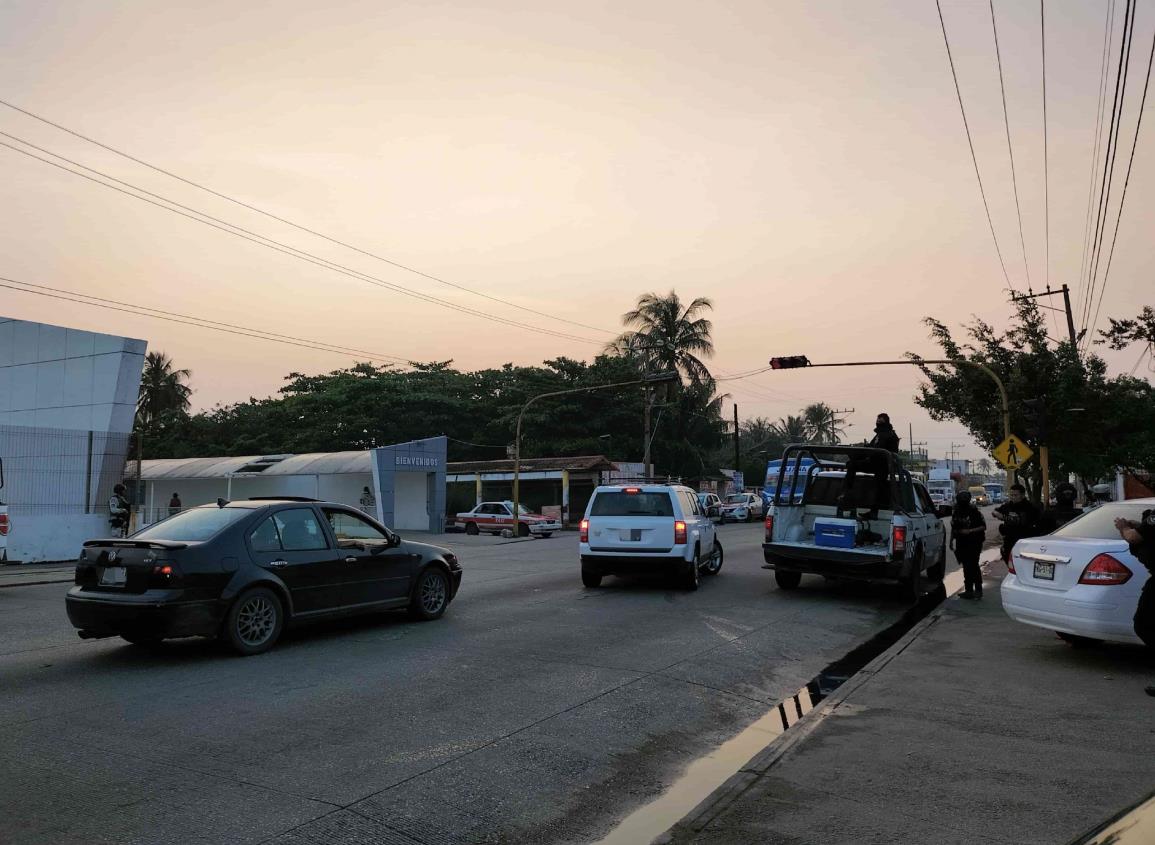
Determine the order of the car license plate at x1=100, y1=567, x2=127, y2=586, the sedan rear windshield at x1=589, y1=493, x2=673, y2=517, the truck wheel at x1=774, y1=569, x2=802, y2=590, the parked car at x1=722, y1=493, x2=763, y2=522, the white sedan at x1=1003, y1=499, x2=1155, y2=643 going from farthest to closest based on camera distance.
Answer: the parked car at x1=722, y1=493, x2=763, y2=522, the truck wheel at x1=774, y1=569, x2=802, y2=590, the sedan rear windshield at x1=589, y1=493, x2=673, y2=517, the car license plate at x1=100, y1=567, x2=127, y2=586, the white sedan at x1=1003, y1=499, x2=1155, y2=643

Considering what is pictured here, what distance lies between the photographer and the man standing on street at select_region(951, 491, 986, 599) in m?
13.0

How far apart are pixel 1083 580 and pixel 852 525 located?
530cm

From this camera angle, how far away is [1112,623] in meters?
7.79

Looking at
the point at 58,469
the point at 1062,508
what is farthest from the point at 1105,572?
the point at 58,469

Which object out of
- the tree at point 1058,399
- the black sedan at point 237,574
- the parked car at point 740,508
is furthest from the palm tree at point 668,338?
the black sedan at point 237,574

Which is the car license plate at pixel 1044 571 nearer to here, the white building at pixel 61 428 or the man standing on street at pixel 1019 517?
the man standing on street at pixel 1019 517

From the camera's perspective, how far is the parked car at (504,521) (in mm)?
38281

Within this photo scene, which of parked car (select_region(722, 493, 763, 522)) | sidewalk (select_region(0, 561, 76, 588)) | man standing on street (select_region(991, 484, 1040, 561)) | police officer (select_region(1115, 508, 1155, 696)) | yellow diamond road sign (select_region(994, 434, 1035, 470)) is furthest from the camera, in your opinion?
parked car (select_region(722, 493, 763, 522))

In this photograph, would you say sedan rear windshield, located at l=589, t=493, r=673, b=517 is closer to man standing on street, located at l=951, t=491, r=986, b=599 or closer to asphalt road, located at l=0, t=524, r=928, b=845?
asphalt road, located at l=0, t=524, r=928, b=845

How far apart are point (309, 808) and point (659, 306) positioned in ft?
175

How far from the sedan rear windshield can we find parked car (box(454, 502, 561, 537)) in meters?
23.3

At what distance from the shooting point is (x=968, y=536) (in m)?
13.1

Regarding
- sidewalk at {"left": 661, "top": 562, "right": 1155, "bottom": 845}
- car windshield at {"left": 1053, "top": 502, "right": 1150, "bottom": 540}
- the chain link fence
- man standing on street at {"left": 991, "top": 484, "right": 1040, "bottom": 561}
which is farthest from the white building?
car windshield at {"left": 1053, "top": 502, "right": 1150, "bottom": 540}

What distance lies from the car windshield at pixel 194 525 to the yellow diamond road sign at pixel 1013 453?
17952 millimetres
